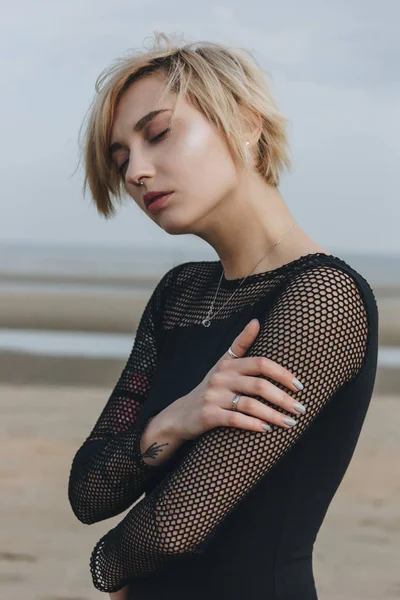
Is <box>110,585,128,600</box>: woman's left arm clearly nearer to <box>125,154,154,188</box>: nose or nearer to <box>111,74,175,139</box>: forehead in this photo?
<box>125,154,154,188</box>: nose

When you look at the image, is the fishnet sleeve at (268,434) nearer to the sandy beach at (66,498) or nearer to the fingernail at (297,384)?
the fingernail at (297,384)

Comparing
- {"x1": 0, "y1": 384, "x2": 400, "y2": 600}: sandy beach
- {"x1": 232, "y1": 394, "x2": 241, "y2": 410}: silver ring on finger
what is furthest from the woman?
{"x1": 0, "y1": 384, "x2": 400, "y2": 600}: sandy beach

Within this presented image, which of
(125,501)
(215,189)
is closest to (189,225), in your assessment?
(215,189)

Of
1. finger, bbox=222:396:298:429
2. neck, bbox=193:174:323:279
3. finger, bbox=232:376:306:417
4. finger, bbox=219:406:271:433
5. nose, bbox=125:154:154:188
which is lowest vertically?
finger, bbox=219:406:271:433

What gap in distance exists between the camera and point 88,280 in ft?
80.2

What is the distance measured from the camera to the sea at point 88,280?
11250mm

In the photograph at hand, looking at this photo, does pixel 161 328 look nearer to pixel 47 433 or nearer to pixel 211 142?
pixel 211 142

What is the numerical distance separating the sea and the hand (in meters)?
0.71

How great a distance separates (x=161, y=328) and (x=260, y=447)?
56 centimetres

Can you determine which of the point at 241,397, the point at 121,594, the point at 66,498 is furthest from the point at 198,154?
the point at 66,498

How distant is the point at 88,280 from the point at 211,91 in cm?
2296

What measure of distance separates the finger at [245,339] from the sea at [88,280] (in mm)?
699

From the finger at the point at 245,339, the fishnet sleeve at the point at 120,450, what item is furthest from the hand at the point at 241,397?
the fishnet sleeve at the point at 120,450

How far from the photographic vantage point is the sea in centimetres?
1125
